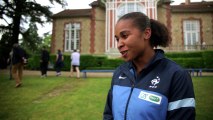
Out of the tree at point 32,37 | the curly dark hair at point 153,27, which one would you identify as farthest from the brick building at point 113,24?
the curly dark hair at point 153,27

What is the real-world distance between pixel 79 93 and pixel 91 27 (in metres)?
20.8

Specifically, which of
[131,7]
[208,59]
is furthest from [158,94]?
[131,7]

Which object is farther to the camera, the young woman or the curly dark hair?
the curly dark hair

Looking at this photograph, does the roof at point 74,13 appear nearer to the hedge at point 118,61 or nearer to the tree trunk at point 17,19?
the tree trunk at point 17,19

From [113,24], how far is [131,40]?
2504 cm

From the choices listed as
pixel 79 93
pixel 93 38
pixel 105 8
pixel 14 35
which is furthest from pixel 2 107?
pixel 105 8

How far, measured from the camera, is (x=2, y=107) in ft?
23.1

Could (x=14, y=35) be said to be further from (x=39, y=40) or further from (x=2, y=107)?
(x=2, y=107)

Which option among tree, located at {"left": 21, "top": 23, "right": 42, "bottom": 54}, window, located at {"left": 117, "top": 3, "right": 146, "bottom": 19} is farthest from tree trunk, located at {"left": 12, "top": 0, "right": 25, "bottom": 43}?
window, located at {"left": 117, "top": 3, "right": 146, "bottom": 19}

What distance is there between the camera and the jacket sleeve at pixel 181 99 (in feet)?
5.70

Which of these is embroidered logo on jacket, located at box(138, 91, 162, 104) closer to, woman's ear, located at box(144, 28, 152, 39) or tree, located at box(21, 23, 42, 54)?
woman's ear, located at box(144, 28, 152, 39)

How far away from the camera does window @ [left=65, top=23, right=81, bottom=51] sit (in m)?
29.6

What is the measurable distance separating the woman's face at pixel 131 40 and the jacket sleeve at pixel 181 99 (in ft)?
1.35

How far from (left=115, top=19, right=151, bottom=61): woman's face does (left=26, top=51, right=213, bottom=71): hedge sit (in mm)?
16102
